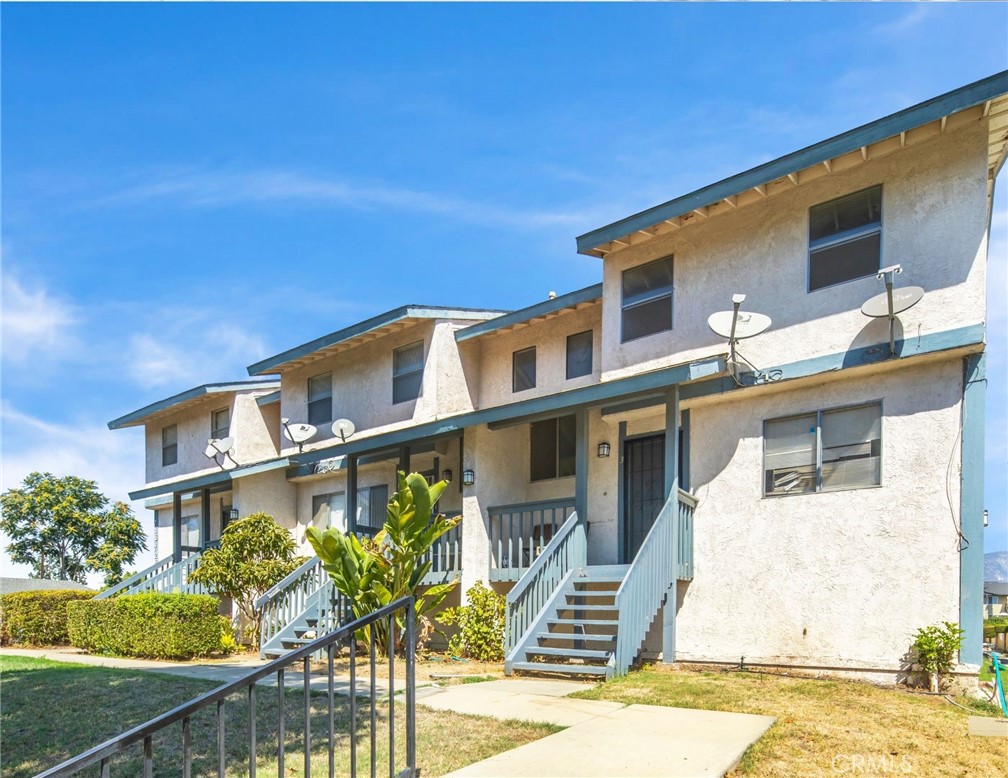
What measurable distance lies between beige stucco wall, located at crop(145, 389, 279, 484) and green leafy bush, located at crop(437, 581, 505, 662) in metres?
10.8

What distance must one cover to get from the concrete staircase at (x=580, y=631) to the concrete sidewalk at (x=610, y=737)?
1.70 m

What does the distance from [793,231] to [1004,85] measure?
323 cm

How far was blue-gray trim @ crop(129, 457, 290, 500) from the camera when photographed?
21.5 metres

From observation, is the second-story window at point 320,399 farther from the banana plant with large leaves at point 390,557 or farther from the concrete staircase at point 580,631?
the concrete staircase at point 580,631

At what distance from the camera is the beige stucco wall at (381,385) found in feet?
60.9

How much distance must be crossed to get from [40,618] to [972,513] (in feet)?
63.3

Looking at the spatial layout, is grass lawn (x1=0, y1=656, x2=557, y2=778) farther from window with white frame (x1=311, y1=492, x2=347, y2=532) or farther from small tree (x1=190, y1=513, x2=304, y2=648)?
window with white frame (x1=311, y1=492, x2=347, y2=532)

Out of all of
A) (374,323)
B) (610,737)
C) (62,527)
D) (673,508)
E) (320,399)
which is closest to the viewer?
(610,737)

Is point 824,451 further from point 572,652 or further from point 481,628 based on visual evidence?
point 481,628

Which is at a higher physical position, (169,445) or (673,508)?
(169,445)

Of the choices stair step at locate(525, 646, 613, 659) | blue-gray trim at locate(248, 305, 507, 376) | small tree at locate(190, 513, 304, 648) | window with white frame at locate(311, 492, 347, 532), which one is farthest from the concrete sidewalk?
window with white frame at locate(311, 492, 347, 532)

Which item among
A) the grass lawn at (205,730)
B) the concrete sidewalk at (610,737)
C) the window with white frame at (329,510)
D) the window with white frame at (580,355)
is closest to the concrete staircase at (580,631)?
the concrete sidewalk at (610,737)

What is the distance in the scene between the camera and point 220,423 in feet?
83.8

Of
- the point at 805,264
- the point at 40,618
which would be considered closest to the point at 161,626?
the point at 40,618
